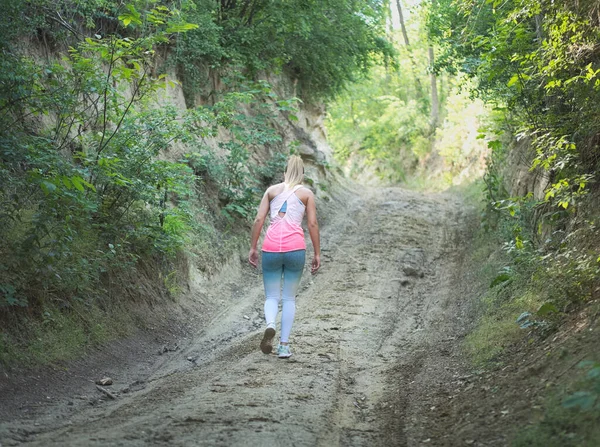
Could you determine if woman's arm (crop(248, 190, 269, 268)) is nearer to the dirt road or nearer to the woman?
the woman

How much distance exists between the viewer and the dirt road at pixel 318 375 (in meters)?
4.66

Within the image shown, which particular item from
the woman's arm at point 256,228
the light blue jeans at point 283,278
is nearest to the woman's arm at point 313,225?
the light blue jeans at point 283,278

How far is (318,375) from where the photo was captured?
20.8 ft

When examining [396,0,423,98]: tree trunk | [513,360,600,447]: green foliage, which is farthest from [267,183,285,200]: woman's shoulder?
[396,0,423,98]: tree trunk

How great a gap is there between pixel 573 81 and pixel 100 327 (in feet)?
21.5

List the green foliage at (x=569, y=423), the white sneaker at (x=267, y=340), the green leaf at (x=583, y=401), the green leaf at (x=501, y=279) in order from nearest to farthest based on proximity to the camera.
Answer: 1. the green leaf at (x=583, y=401)
2. the green foliage at (x=569, y=423)
3. the white sneaker at (x=267, y=340)
4. the green leaf at (x=501, y=279)

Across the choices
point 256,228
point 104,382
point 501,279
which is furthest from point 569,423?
point 501,279

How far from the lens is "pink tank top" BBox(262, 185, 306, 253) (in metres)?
6.88

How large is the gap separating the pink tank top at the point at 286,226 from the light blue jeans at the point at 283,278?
75mm

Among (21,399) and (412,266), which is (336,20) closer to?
(412,266)

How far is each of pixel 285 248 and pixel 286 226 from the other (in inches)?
9.9

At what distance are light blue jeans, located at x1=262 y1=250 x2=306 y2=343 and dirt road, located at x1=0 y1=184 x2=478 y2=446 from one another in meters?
0.45

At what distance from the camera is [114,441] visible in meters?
4.26

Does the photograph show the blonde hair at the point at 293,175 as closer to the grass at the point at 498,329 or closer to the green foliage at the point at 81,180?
the green foliage at the point at 81,180
